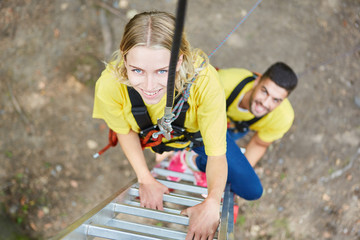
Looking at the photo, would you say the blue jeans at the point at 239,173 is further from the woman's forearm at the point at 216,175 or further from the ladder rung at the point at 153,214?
the ladder rung at the point at 153,214

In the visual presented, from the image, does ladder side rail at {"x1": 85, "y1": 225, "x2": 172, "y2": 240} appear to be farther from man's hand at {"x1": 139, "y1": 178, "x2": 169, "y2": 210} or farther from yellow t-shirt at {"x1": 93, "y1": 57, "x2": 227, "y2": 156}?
yellow t-shirt at {"x1": 93, "y1": 57, "x2": 227, "y2": 156}

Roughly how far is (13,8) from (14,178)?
2.18 m

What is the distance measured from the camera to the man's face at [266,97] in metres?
2.33

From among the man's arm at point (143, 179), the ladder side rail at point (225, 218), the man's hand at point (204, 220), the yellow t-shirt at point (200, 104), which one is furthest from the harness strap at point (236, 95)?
the man's hand at point (204, 220)

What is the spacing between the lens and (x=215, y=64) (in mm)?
3633

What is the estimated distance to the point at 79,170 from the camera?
3355 millimetres

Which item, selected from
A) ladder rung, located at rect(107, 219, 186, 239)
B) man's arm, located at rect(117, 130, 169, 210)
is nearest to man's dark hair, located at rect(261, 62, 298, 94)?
man's arm, located at rect(117, 130, 169, 210)

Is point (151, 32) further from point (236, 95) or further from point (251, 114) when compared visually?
point (251, 114)

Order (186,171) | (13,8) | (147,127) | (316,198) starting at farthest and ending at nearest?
(13,8)
(316,198)
(186,171)
(147,127)

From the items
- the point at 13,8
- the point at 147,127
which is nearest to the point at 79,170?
the point at 147,127

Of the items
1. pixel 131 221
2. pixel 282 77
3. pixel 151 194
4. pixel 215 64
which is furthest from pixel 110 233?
pixel 215 64

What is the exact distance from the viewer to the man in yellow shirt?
7.77 feet

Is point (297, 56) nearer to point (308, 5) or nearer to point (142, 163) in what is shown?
point (308, 5)

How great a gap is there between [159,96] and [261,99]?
4.02 feet
